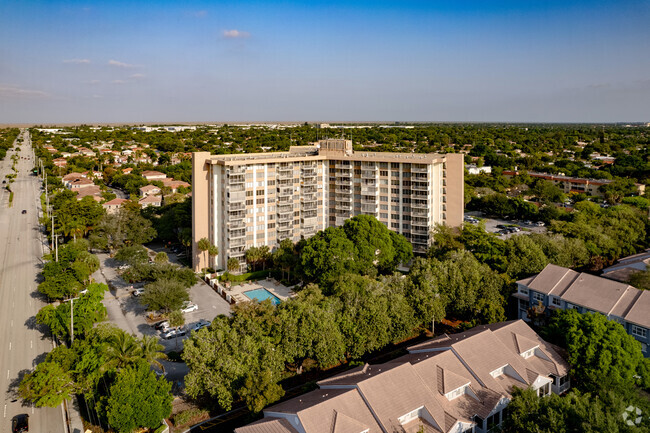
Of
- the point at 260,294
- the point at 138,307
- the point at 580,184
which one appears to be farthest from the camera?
the point at 580,184

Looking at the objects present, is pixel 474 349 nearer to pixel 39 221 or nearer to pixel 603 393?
pixel 603 393

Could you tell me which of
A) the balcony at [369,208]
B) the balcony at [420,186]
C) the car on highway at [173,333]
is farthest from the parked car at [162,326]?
the balcony at [420,186]

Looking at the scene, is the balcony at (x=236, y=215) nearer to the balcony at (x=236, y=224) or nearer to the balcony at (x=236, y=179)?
the balcony at (x=236, y=224)

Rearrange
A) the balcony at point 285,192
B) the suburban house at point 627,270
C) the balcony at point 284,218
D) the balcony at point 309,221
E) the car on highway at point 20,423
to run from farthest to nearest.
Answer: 1. the balcony at point 309,221
2. the balcony at point 284,218
3. the balcony at point 285,192
4. the suburban house at point 627,270
5. the car on highway at point 20,423

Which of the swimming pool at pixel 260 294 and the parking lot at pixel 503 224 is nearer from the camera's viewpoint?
the swimming pool at pixel 260 294

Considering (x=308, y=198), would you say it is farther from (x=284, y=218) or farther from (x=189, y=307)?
(x=189, y=307)

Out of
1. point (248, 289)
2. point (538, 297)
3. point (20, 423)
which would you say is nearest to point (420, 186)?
point (538, 297)
